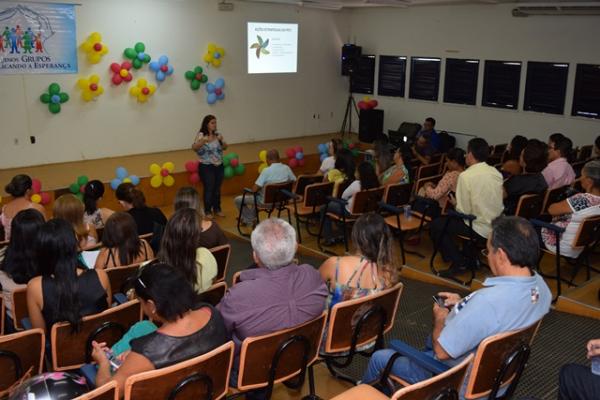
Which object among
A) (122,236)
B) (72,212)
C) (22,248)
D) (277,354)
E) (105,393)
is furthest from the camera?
(72,212)

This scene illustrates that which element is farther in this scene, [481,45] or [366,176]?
[481,45]

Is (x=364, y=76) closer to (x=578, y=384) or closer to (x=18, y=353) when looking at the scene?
(x=578, y=384)

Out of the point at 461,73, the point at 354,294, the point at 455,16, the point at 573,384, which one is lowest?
the point at 573,384

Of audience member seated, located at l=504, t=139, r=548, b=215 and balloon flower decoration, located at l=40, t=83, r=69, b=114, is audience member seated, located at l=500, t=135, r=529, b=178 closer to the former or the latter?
audience member seated, located at l=504, t=139, r=548, b=215

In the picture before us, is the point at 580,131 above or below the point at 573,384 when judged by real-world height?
above

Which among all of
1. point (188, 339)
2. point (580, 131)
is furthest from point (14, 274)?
point (580, 131)

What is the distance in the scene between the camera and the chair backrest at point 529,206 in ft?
16.4

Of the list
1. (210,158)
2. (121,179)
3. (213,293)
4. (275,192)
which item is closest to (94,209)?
(275,192)

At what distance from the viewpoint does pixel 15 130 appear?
26.8 ft

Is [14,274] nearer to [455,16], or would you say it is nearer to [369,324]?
[369,324]

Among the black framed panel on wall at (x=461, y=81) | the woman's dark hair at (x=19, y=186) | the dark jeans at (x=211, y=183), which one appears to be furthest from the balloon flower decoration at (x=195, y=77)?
the woman's dark hair at (x=19, y=186)

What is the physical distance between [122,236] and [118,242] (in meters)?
0.05

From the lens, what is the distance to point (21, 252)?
3148 millimetres

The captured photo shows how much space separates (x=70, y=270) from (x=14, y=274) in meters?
0.60
